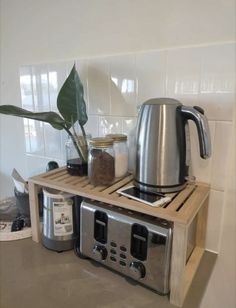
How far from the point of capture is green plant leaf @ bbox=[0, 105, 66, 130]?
2.23 ft

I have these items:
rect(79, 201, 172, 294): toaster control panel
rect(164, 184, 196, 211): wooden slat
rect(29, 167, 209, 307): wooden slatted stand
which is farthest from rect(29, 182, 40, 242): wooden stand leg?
rect(164, 184, 196, 211): wooden slat

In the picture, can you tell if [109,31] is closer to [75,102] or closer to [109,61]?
[109,61]

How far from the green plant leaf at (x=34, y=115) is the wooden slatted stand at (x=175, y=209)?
0.18 metres

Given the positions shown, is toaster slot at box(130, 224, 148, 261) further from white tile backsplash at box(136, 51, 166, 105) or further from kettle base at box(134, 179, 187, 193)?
white tile backsplash at box(136, 51, 166, 105)

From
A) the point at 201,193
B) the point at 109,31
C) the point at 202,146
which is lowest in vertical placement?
the point at 201,193

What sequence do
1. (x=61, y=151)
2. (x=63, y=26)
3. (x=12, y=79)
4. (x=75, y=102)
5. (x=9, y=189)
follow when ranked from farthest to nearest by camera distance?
(x=9, y=189), (x=12, y=79), (x=61, y=151), (x=63, y=26), (x=75, y=102)

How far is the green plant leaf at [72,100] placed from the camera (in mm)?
770

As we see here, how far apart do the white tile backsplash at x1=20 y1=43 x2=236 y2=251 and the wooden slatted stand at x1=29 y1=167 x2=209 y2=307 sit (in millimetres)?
57

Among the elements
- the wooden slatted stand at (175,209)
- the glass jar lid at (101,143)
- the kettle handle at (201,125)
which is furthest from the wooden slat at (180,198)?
the glass jar lid at (101,143)

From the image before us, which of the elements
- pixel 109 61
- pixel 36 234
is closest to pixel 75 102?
pixel 109 61

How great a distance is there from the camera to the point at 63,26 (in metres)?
0.94

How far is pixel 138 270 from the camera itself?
58 centimetres

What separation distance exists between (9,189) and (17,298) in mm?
894

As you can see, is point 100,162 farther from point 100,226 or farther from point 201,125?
point 201,125
